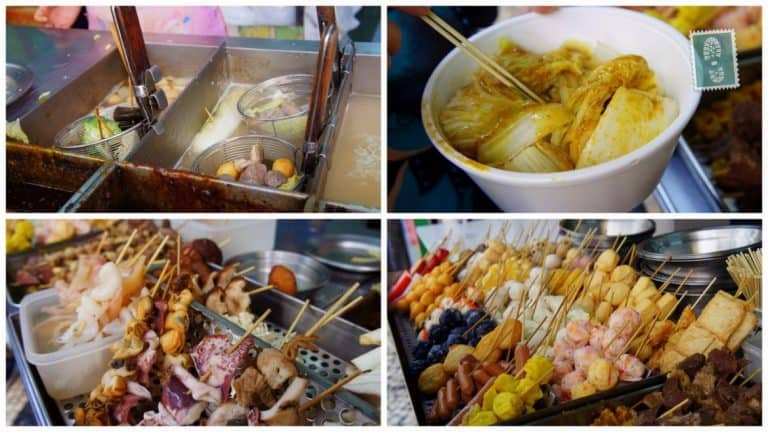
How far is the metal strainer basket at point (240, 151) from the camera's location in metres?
1.96

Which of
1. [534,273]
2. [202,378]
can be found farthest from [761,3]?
[202,378]

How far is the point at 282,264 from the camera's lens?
7.06 ft

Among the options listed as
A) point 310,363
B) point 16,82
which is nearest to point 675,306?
point 310,363

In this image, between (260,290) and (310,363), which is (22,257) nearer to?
(260,290)

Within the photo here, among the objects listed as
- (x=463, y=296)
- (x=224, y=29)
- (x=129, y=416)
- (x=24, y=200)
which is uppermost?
(x=224, y=29)

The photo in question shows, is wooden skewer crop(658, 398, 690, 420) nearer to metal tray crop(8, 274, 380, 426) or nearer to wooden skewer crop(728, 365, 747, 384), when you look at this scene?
wooden skewer crop(728, 365, 747, 384)

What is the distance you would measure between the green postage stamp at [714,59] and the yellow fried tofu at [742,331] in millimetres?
Answer: 623

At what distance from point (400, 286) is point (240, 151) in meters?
0.70

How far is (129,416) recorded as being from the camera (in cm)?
171

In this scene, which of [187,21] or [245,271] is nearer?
[245,271]

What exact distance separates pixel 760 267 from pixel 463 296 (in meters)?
0.82

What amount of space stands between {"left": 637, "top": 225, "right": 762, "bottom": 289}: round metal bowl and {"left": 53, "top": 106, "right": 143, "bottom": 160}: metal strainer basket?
1568 mm

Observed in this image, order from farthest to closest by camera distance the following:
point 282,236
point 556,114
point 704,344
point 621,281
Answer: point 282,236 < point 621,281 < point 704,344 < point 556,114

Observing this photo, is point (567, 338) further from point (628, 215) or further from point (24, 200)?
point (24, 200)
